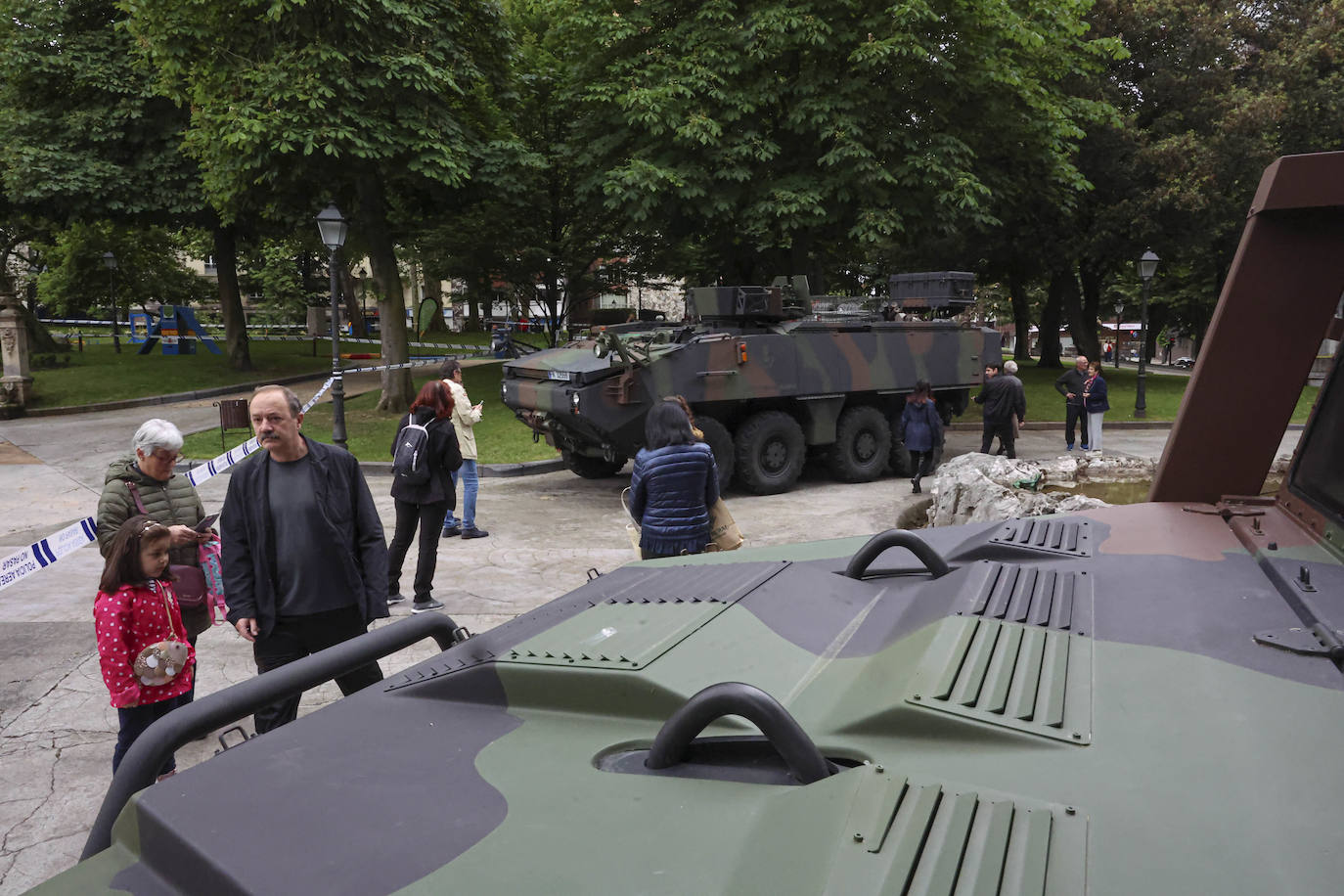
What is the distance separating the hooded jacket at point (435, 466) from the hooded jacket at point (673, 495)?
205 cm

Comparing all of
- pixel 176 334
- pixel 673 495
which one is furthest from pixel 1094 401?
pixel 176 334

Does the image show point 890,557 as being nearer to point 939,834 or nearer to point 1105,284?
point 939,834

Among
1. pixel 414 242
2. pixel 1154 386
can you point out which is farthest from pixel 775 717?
pixel 1154 386

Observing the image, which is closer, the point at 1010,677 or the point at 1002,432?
the point at 1010,677

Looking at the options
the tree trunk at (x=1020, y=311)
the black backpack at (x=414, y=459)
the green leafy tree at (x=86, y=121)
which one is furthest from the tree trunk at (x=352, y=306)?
the black backpack at (x=414, y=459)

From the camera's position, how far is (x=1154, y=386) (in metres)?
26.4

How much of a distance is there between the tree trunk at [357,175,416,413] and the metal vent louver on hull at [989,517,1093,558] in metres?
16.2

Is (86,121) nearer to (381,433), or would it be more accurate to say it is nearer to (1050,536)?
(381,433)

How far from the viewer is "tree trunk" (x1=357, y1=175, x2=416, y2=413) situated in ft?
59.6

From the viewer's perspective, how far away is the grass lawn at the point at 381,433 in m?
14.7

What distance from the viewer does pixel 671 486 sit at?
5.30 metres

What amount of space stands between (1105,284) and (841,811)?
157 ft

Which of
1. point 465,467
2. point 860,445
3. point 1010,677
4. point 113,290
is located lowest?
point 860,445

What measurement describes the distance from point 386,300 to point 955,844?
18.5 m
